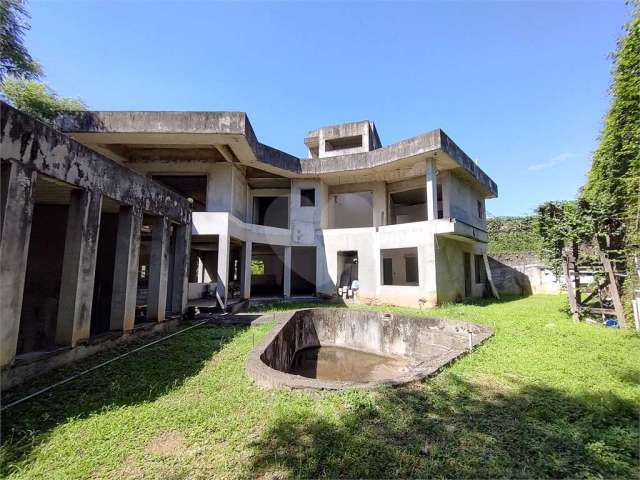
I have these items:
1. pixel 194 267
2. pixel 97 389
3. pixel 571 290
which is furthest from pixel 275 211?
pixel 97 389

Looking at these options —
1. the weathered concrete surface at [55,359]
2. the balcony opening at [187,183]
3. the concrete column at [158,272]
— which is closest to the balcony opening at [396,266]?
the balcony opening at [187,183]

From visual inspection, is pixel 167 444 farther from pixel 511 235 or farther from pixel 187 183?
pixel 511 235

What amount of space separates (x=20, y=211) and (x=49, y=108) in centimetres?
1296

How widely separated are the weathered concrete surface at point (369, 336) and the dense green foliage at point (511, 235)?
1139 cm

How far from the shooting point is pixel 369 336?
29.8 feet

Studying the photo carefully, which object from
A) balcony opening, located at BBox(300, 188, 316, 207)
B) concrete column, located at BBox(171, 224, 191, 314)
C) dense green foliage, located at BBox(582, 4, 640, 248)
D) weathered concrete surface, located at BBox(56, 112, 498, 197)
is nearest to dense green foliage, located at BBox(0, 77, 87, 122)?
weathered concrete surface, located at BBox(56, 112, 498, 197)

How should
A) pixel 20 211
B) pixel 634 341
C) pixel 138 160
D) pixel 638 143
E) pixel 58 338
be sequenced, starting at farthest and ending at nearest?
pixel 138 160
pixel 638 143
pixel 634 341
pixel 58 338
pixel 20 211

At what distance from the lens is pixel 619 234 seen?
272 inches

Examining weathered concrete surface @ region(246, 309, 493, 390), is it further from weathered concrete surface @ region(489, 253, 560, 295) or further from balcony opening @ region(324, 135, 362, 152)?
balcony opening @ region(324, 135, 362, 152)

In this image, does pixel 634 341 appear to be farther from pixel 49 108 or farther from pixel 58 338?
pixel 49 108

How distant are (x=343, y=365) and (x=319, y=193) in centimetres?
809

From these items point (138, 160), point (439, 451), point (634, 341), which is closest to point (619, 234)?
point (634, 341)

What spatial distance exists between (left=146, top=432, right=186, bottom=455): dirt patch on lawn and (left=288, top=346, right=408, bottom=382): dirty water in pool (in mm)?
4758

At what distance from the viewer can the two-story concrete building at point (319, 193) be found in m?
10.1
